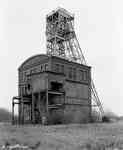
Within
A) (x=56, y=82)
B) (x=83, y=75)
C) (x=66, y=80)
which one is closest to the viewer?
(x=56, y=82)

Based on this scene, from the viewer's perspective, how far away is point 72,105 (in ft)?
99.0

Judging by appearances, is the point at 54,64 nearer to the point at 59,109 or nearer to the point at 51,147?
the point at 59,109

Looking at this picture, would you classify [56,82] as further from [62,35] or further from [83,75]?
[62,35]

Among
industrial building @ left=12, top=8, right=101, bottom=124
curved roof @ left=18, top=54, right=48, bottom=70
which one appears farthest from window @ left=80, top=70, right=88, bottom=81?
curved roof @ left=18, top=54, right=48, bottom=70

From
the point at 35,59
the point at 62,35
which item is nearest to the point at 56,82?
the point at 35,59

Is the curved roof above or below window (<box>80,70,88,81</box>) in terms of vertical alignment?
above

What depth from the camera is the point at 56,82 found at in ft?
90.4

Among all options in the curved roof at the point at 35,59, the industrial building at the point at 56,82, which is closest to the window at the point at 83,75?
the industrial building at the point at 56,82

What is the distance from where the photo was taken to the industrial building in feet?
89.3

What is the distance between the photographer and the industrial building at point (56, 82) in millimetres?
27223

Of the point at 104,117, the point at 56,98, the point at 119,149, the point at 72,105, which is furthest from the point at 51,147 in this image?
the point at 104,117

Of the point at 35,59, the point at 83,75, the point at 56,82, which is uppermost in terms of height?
the point at 35,59

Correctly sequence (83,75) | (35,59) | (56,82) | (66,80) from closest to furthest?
1. (56,82)
2. (66,80)
3. (35,59)
4. (83,75)

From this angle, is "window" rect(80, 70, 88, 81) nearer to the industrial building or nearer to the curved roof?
the industrial building
